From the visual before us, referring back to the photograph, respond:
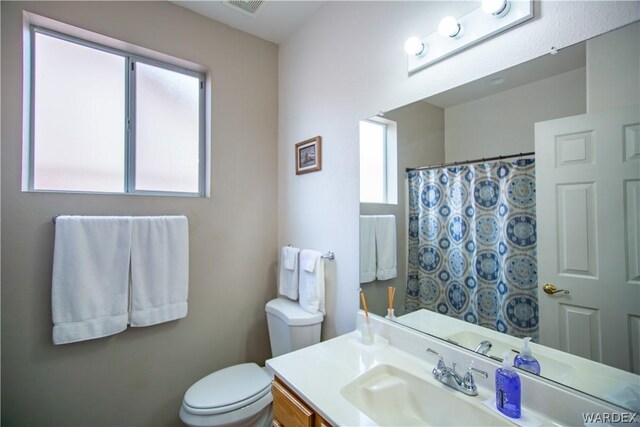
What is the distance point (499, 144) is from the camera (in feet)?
3.22

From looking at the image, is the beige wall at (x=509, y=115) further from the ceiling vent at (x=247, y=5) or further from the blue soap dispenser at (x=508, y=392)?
the ceiling vent at (x=247, y=5)

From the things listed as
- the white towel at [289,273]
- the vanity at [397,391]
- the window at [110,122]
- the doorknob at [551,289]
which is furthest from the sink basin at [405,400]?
the window at [110,122]

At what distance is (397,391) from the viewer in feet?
3.34

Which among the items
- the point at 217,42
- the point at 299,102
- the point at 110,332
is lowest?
the point at 110,332

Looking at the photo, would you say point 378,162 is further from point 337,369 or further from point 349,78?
point 337,369

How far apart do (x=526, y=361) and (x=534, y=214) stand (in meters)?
0.45

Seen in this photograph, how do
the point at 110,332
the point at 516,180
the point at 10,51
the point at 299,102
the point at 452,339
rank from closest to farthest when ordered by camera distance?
the point at 516,180 → the point at 452,339 → the point at 10,51 → the point at 110,332 → the point at 299,102

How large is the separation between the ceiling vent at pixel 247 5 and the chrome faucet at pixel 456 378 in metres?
2.08

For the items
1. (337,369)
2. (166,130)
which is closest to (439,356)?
(337,369)

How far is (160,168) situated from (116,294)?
0.78m

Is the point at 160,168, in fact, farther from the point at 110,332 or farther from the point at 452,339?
the point at 452,339

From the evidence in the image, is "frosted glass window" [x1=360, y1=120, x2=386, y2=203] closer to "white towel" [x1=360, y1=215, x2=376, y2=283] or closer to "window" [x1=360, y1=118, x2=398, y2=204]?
"window" [x1=360, y1=118, x2=398, y2=204]

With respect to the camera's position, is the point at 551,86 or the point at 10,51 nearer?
the point at 551,86

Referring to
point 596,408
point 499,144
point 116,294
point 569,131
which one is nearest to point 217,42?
point 116,294
